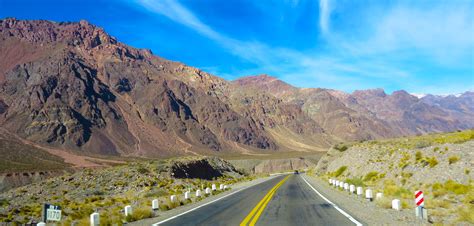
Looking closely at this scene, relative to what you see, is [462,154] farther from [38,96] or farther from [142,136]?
[38,96]

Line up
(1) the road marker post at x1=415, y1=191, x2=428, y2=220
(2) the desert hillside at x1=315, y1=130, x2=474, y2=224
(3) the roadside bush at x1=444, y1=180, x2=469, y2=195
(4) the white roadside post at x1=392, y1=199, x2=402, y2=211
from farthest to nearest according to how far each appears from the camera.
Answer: (3) the roadside bush at x1=444, y1=180, x2=469, y2=195
(4) the white roadside post at x1=392, y1=199, x2=402, y2=211
(2) the desert hillside at x1=315, y1=130, x2=474, y2=224
(1) the road marker post at x1=415, y1=191, x2=428, y2=220

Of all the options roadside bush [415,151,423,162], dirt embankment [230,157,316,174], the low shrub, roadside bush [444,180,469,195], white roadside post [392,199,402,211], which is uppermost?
roadside bush [415,151,423,162]

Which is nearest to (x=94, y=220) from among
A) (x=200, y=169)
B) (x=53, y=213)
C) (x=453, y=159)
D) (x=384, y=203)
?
(x=53, y=213)

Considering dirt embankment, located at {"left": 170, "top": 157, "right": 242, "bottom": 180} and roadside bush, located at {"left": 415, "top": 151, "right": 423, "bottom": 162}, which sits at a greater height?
roadside bush, located at {"left": 415, "top": 151, "right": 423, "bottom": 162}

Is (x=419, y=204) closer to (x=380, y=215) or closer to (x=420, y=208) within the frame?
(x=420, y=208)

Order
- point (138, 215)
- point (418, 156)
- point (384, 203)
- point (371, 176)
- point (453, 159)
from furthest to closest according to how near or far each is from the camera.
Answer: point (371, 176) → point (418, 156) → point (453, 159) → point (384, 203) → point (138, 215)

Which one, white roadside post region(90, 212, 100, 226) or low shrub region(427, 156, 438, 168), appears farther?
low shrub region(427, 156, 438, 168)

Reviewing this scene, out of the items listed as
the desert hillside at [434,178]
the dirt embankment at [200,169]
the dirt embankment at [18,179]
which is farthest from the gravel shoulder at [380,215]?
the dirt embankment at [18,179]

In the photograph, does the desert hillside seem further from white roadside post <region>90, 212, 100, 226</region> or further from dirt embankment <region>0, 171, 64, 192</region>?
dirt embankment <region>0, 171, 64, 192</region>

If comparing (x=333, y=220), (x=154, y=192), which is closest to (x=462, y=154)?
(x=333, y=220)

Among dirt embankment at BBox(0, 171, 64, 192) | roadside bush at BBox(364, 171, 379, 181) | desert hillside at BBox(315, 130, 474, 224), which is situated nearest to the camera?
desert hillside at BBox(315, 130, 474, 224)

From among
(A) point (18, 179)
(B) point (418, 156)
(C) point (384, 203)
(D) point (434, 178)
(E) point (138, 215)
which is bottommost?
(A) point (18, 179)

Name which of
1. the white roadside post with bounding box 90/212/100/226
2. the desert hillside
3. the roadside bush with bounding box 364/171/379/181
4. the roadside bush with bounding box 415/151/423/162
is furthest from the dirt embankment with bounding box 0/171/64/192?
the roadside bush with bounding box 415/151/423/162

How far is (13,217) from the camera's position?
26.3m
